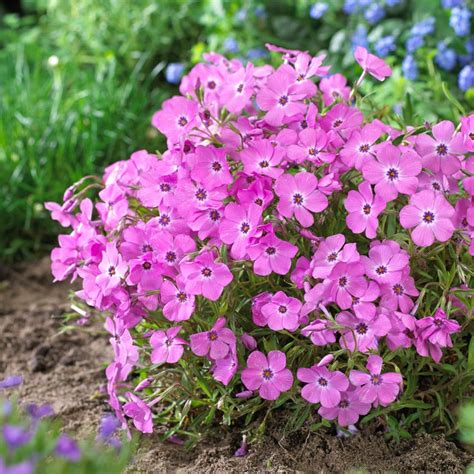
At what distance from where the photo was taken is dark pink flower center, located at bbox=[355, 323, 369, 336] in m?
1.67

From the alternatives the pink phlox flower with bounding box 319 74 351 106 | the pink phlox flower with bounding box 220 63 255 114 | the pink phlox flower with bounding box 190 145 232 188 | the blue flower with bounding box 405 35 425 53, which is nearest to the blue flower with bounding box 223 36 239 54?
the blue flower with bounding box 405 35 425 53

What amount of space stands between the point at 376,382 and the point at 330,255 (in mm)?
273

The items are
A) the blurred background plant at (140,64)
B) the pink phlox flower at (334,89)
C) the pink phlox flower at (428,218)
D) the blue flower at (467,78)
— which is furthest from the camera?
the blurred background plant at (140,64)

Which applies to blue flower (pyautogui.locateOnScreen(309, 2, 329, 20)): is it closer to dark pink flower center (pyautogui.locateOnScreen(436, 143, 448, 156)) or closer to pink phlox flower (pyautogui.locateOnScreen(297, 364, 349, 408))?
dark pink flower center (pyautogui.locateOnScreen(436, 143, 448, 156))

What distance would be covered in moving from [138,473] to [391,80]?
2.33 metres

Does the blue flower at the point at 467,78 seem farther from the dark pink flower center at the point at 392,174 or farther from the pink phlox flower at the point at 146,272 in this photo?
the pink phlox flower at the point at 146,272

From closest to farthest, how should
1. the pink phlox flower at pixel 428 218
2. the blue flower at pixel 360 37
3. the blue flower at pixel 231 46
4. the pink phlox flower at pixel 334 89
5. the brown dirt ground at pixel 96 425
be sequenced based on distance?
the pink phlox flower at pixel 428 218, the brown dirt ground at pixel 96 425, the pink phlox flower at pixel 334 89, the blue flower at pixel 360 37, the blue flower at pixel 231 46

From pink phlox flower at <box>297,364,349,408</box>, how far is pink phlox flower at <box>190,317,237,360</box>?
0.51ft

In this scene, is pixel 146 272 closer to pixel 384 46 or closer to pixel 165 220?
pixel 165 220

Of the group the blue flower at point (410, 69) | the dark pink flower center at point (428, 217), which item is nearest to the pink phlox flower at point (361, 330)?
the dark pink flower center at point (428, 217)

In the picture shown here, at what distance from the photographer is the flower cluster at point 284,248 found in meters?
1.65

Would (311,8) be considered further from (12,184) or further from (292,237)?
(292,237)

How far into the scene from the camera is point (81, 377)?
94.7 inches

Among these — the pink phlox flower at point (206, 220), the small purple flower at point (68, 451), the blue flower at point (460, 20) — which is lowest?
the blue flower at point (460, 20)
